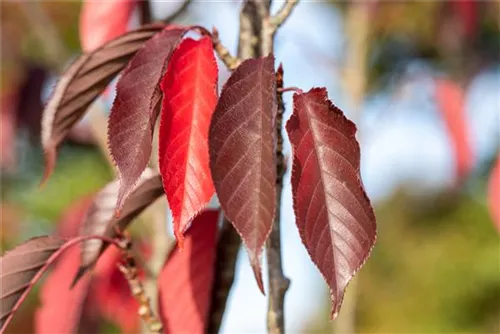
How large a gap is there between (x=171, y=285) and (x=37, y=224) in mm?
3612

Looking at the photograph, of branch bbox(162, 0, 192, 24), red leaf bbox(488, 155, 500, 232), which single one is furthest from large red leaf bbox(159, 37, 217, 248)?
red leaf bbox(488, 155, 500, 232)

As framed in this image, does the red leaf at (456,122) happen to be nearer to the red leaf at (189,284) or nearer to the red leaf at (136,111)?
the red leaf at (189,284)

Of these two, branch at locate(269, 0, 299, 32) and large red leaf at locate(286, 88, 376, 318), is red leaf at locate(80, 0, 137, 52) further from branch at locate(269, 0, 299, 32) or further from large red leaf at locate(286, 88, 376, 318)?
large red leaf at locate(286, 88, 376, 318)

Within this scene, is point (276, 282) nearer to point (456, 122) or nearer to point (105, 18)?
point (105, 18)

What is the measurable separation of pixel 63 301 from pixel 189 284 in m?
0.24

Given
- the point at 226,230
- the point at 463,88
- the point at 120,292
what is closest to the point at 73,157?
the point at 463,88

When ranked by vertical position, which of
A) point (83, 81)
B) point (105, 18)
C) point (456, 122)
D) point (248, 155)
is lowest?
point (248, 155)

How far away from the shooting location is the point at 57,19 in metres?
4.55

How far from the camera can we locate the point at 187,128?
66 cm

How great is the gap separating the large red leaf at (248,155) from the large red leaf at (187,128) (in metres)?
0.03

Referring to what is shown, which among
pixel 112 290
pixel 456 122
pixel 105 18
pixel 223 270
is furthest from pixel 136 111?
pixel 456 122

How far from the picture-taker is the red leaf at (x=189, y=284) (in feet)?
2.71

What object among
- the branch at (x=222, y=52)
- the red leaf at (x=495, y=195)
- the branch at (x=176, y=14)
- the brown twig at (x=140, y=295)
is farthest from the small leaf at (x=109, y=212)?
the red leaf at (x=495, y=195)

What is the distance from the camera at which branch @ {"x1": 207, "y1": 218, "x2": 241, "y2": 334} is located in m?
0.87
